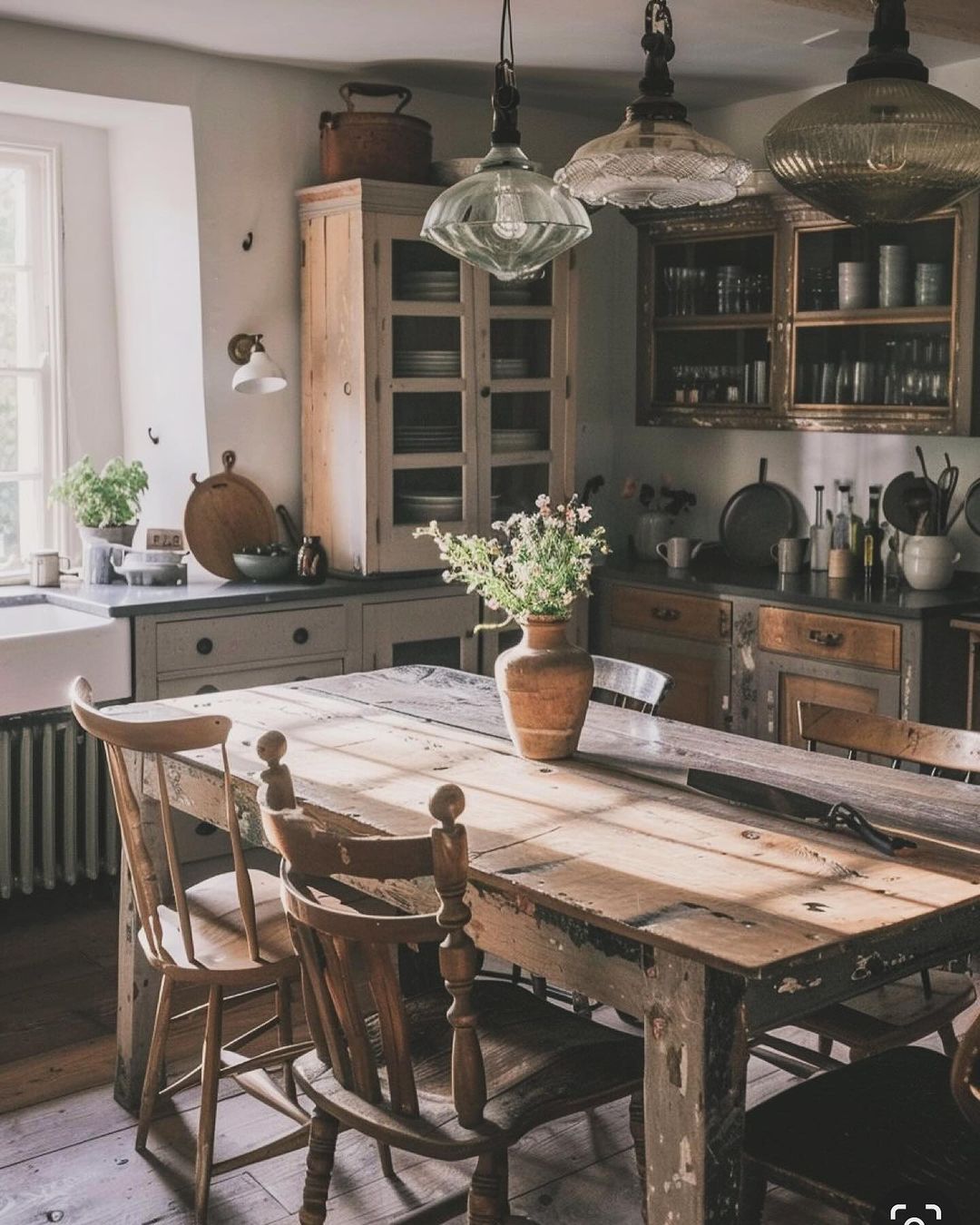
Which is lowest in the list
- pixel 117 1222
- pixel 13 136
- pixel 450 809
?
pixel 117 1222

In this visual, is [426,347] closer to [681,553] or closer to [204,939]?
[681,553]

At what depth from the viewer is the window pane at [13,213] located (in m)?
4.99

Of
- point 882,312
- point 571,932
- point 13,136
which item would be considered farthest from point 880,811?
point 13,136

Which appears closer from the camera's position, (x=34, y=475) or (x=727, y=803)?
(x=727, y=803)

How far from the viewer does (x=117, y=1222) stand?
279 cm

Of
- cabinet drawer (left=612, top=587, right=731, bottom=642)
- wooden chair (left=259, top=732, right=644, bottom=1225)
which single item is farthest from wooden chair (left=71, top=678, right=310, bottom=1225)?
cabinet drawer (left=612, top=587, right=731, bottom=642)

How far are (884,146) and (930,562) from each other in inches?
111

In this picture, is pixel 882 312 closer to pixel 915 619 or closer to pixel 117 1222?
pixel 915 619

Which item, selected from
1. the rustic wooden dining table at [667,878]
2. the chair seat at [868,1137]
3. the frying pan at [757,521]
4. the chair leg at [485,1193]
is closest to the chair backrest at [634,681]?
the rustic wooden dining table at [667,878]

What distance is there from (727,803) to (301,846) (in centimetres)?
83

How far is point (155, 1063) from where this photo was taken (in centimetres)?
299

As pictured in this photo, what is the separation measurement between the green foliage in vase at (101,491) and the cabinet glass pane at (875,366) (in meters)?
2.27

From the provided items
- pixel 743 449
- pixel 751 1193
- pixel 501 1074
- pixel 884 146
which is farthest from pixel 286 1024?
pixel 743 449

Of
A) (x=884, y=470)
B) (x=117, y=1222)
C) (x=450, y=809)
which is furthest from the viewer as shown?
(x=884, y=470)
